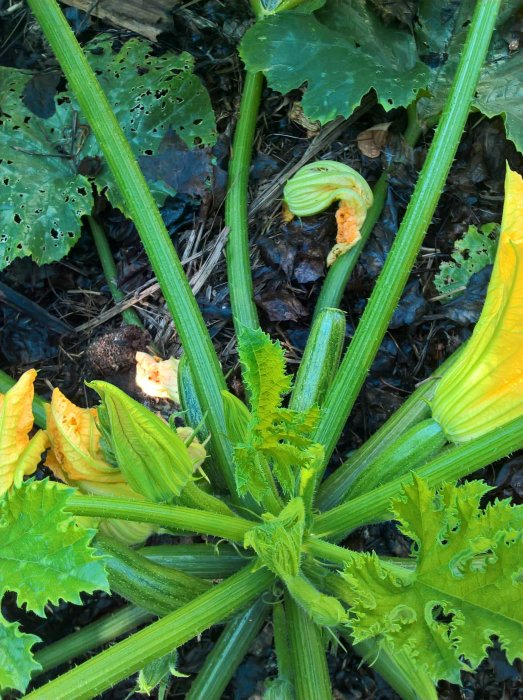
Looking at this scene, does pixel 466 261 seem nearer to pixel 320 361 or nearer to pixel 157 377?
pixel 320 361

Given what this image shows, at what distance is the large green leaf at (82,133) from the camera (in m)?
2.36

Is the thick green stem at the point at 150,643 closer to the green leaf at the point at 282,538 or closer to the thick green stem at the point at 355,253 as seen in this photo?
the green leaf at the point at 282,538

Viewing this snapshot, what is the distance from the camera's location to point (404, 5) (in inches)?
91.6

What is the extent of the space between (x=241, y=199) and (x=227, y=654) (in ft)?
4.32

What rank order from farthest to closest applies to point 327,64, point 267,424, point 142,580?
point 327,64
point 142,580
point 267,424

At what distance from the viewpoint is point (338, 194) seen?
2.31 m

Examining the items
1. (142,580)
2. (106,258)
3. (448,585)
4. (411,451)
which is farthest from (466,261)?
(142,580)

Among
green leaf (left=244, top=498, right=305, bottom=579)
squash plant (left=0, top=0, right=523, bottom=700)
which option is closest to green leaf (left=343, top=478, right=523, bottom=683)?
squash plant (left=0, top=0, right=523, bottom=700)

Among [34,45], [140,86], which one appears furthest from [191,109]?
[34,45]

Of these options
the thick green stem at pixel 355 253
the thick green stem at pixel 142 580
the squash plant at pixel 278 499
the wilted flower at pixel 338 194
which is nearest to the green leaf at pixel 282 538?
the squash plant at pixel 278 499

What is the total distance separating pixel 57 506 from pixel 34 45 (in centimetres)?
197

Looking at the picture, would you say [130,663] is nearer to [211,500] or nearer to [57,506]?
[57,506]

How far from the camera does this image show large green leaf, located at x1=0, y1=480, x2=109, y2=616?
4.31 feet

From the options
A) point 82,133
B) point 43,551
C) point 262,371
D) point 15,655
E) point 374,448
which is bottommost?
point 374,448
